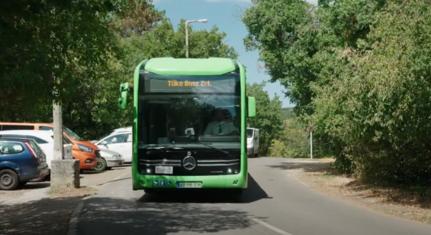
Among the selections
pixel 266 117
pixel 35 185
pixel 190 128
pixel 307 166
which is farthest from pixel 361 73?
pixel 266 117

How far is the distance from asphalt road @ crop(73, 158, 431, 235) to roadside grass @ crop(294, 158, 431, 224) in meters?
0.62

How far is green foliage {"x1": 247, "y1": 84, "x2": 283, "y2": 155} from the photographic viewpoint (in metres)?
81.0

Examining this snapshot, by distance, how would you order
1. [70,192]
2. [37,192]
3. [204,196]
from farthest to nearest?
[37,192], [70,192], [204,196]

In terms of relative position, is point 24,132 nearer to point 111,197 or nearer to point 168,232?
point 111,197

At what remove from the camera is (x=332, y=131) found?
21.8 metres

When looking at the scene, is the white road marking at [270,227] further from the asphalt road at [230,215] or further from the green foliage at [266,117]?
the green foliage at [266,117]

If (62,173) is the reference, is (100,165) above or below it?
below

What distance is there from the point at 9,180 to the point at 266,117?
61776 mm

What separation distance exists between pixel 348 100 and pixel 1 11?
10.5m

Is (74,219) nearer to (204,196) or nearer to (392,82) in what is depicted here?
(204,196)

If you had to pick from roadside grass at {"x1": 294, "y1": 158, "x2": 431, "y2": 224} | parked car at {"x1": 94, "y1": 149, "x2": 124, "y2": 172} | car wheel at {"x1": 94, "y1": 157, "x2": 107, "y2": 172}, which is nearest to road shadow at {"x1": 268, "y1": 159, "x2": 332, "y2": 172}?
roadside grass at {"x1": 294, "y1": 158, "x2": 431, "y2": 224}

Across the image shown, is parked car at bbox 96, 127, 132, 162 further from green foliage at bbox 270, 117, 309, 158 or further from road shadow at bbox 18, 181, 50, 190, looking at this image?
green foliage at bbox 270, 117, 309, 158

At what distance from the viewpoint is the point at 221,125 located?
54.3 feet

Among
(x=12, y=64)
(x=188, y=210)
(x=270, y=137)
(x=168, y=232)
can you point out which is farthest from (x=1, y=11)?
(x=270, y=137)
